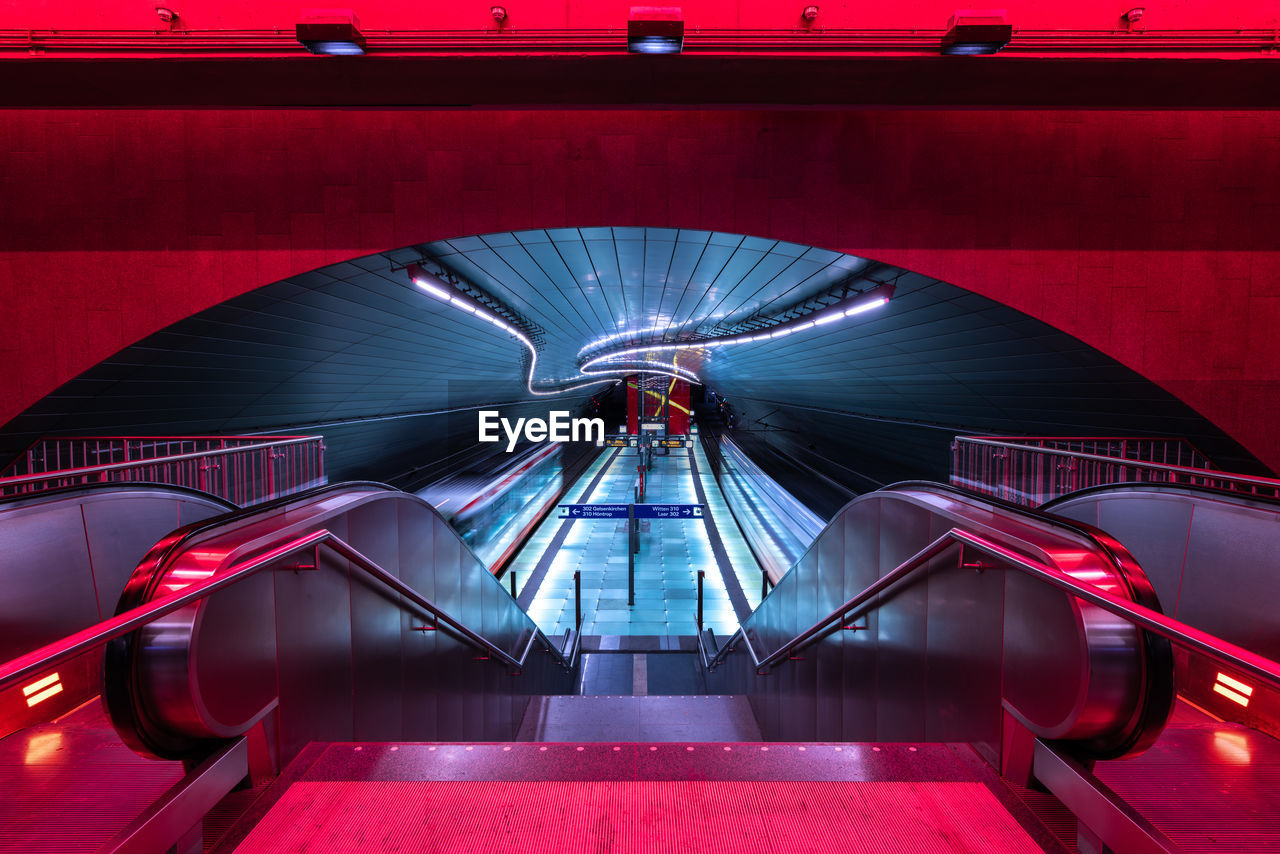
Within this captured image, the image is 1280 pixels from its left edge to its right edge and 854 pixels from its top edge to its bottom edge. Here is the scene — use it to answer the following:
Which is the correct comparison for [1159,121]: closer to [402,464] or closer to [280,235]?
[280,235]

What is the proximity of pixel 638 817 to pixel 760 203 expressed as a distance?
17.1 ft

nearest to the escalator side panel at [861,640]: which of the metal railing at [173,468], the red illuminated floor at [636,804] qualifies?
the red illuminated floor at [636,804]

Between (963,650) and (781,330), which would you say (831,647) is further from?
(781,330)

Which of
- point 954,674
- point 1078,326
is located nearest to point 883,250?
point 1078,326

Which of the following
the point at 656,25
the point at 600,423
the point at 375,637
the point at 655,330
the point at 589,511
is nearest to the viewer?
the point at 375,637

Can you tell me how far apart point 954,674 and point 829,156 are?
15.9 ft

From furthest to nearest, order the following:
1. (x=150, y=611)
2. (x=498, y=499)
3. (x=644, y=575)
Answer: (x=498, y=499), (x=644, y=575), (x=150, y=611)

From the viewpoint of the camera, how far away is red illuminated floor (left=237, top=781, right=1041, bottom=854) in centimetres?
151

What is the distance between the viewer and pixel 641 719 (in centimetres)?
538

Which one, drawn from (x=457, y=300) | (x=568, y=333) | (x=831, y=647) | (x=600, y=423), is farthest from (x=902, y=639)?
(x=568, y=333)

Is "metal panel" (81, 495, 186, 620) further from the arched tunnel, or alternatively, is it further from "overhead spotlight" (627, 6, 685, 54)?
"overhead spotlight" (627, 6, 685, 54)

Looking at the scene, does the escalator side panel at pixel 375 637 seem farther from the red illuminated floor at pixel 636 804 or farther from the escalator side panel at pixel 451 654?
the red illuminated floor at pixel 636 804

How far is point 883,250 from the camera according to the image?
17.5ft

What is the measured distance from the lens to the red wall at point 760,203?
525 cm
